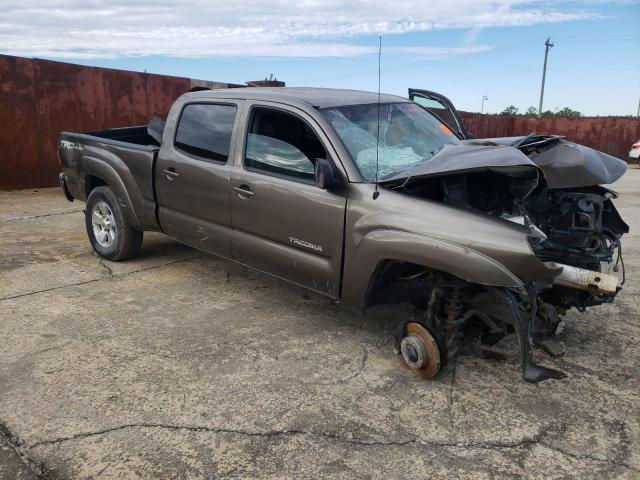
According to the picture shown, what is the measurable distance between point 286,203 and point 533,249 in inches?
65.8

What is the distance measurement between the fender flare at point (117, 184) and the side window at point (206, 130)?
0.81 m

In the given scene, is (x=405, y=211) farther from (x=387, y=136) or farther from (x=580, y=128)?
(x=580, y=128)

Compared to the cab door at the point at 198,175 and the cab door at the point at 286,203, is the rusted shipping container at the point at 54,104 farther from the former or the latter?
the cab door at the point at 286,203

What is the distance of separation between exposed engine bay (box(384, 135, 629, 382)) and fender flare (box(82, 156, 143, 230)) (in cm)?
288

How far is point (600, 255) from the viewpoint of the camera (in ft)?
10.8

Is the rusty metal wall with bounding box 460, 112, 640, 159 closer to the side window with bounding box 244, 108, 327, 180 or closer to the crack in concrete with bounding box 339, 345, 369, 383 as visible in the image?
the side window with bounding box 244, 108, 327, 180

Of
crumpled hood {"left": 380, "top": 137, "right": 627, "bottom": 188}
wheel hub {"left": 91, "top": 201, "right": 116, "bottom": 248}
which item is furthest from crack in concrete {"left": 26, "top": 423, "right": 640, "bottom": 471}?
wheel hub {"left": 91, "top": 201, "right": 116, "bottom": 248}

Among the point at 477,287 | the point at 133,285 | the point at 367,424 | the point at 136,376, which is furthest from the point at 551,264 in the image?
the point at 133,285

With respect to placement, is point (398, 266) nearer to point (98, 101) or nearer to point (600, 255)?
point (600, 255)

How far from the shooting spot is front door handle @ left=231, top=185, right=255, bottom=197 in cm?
391

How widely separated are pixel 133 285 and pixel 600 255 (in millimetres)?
3870

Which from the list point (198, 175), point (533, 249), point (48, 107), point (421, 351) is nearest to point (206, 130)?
point (198, 175)

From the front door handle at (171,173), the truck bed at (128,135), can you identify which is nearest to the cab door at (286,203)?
the front door handle at (171,173)

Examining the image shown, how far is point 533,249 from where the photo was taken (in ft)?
9.14
